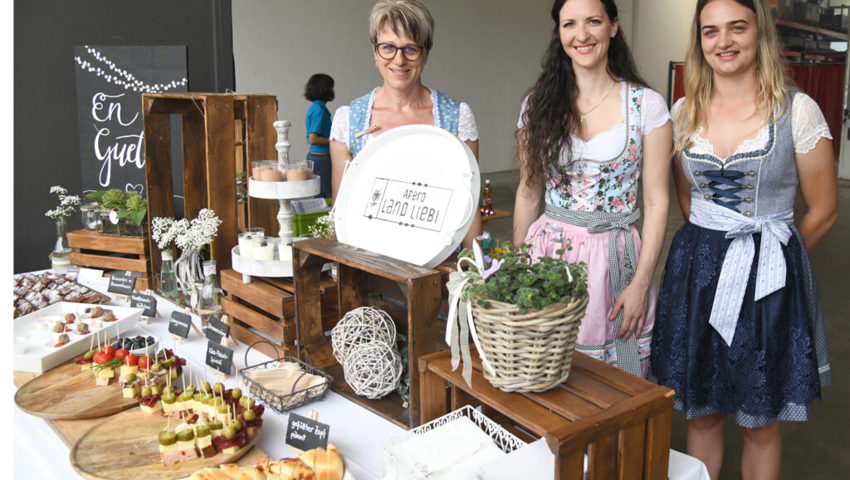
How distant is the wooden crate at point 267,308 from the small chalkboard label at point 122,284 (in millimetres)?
429

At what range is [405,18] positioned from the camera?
5.95ft

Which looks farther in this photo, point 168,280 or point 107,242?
point 107,242

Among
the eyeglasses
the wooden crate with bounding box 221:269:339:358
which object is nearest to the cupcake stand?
the wooden crate with bounding box 221:269:339:358

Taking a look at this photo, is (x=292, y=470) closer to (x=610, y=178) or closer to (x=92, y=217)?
(x=610, y=178)

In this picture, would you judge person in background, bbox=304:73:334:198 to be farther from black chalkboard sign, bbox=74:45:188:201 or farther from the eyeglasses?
the eyeglasses

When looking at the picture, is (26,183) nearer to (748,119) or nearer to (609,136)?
(609,136)

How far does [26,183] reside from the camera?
152 inches

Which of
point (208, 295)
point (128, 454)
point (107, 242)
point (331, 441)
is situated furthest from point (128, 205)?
point (331, 441)

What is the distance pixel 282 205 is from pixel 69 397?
704 mm

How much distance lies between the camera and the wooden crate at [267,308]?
1740mm

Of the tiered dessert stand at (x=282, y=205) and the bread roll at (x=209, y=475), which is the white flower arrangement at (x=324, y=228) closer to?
the tiered dessert stand at (x=282, y=205)

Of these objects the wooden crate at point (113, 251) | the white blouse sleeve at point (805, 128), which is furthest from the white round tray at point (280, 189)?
the white blouse sleeve at point (805, 128)

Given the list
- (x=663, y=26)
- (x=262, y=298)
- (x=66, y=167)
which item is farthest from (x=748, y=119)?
(x=663, y=26)

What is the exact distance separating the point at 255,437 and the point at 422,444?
0.39 m
